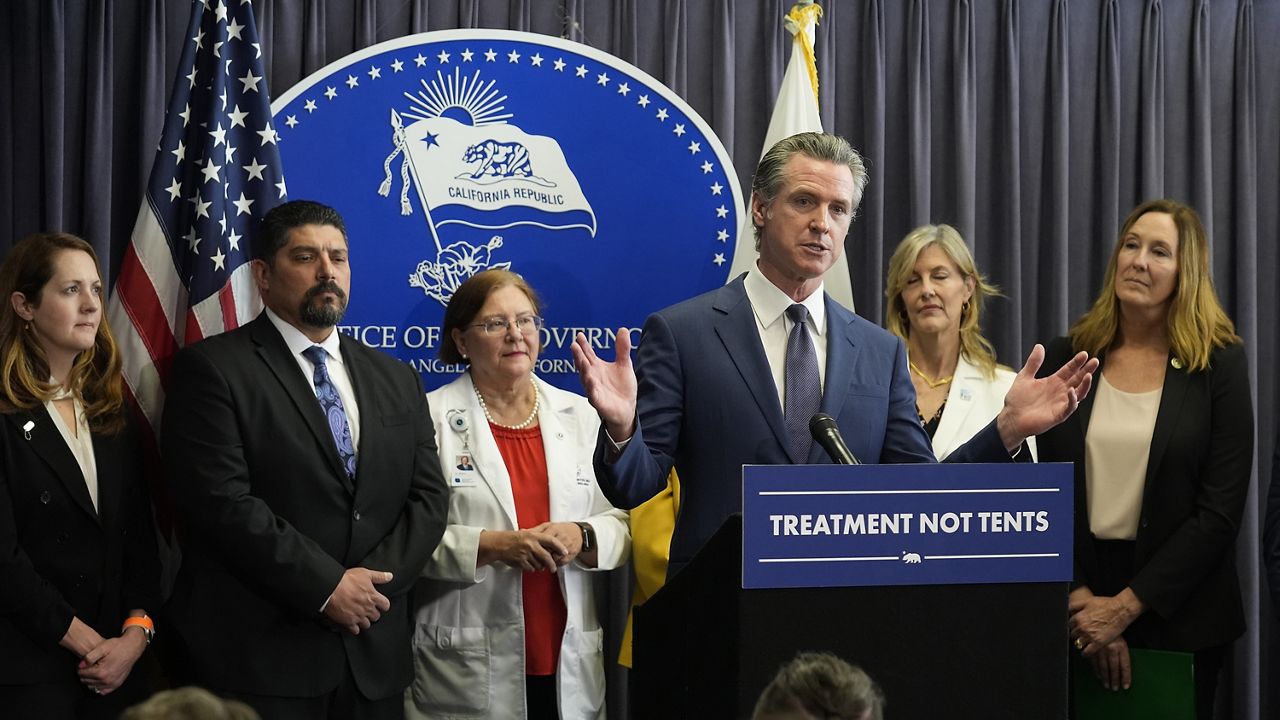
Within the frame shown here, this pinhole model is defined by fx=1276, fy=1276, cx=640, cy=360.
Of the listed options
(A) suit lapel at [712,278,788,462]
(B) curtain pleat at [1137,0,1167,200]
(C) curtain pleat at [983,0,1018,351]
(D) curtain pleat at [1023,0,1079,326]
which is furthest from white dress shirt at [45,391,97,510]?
(B) curtain pleat at [1137,0,1167,200]

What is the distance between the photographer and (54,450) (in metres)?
2.99

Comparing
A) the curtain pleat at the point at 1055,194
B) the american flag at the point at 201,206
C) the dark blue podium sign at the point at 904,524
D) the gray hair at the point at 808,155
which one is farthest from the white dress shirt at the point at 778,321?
the curtain pleat at the point at 1055,194

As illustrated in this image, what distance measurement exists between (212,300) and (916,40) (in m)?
2.58

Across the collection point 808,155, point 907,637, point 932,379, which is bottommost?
point 907,637

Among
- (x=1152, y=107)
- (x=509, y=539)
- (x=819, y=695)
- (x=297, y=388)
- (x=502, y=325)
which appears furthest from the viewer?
(x=1152, y=107)

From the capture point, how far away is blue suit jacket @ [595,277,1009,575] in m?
2.39

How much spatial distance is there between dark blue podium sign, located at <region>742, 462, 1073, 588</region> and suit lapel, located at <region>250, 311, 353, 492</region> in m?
1.60

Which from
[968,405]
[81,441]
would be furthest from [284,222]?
[968,405]

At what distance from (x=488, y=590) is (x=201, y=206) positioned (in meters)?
1.37

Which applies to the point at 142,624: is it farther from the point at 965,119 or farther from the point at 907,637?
the point at 965,119

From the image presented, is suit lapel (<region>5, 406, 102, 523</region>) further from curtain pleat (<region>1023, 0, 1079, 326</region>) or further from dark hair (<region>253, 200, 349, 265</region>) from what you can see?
curtain pleat (<region>1023, 0, 1079, 326</region>)

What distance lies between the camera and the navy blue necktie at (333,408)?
121 inches

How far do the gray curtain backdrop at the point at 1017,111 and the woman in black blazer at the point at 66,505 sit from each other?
115 centimetres

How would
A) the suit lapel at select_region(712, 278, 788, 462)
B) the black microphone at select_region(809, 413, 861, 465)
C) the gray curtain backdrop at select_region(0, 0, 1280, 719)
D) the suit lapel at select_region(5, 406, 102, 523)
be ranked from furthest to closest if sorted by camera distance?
the gray curtain backdrop at select_region(0, 0, 1280, 719) → the suit lapel at select_region(5, 406, 102, 523) → the suit lapel at select_region(712, 278, 788, 462) → the black microphone at select_region(809, 413, 861, 465)
